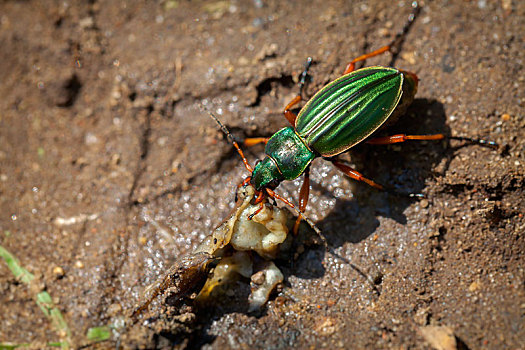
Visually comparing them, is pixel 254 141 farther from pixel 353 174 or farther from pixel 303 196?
pixel 353 174

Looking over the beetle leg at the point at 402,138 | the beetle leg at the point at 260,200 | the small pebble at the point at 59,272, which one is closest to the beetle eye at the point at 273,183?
the beetle leg at the point at 260,200

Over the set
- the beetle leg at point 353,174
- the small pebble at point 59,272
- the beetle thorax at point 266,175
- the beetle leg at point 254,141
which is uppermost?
the small pebble at point 59,272

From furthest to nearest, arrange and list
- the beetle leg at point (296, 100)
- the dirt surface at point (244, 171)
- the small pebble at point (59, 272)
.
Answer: the small pebble at point (59, 272)
the beetle leg at point (296, 100)
the dirt surface at point (244, 171)

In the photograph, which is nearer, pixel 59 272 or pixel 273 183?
pixel 273 183

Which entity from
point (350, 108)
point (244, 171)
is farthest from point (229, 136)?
point (350, 108)

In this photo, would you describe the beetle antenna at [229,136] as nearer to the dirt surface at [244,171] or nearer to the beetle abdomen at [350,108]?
the dirt surface at [244,171]

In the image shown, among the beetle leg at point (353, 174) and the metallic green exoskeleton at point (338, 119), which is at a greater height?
→ the metallic green exoskeleton at point (338, 119)

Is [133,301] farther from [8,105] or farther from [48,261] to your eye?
[8,105]

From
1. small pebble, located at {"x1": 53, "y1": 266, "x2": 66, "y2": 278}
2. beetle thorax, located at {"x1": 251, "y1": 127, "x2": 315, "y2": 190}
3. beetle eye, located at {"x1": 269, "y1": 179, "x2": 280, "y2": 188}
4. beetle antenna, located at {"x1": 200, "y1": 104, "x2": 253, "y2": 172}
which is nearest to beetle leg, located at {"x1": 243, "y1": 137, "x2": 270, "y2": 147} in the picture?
beetle antenna, located at {"x1": 200, "y1": 104, "x2": 253, "y2": 172}

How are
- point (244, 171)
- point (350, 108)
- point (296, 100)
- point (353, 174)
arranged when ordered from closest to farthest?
1. point (350, 108)
2. point (353, 174)
3. point (296, 100)
4. point (244, 171)
